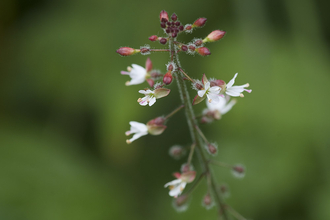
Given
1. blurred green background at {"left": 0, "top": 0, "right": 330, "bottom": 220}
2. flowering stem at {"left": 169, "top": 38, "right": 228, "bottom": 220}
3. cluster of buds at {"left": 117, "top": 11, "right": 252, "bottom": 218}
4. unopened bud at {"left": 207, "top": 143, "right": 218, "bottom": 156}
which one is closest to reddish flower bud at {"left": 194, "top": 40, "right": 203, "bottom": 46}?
cluster of buds at {"left": 117, "top": 11, "right": 252, "bottom": 218}

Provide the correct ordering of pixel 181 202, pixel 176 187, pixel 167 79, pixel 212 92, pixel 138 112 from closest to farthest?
pixel 167 79, pixel 212 92, pixel 176 187, pixel 181 202, pixel 138 112

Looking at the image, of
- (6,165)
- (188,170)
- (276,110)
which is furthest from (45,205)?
(276,110)

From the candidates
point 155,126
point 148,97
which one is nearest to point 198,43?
point 148,97

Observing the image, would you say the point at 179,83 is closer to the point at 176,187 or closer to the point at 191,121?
the point at 191,121

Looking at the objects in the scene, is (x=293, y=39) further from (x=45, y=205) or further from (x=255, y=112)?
(x=45, y=205)

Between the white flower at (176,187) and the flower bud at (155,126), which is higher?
the flower bud at (155,126)

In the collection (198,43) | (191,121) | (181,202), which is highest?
(198,43)

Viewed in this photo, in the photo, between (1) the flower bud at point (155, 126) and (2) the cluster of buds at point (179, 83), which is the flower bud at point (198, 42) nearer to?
(2) the cluster of buds at point (179, 83)

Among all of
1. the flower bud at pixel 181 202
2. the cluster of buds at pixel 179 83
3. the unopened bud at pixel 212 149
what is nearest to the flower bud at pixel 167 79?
the cluster of buds at pixel 179 83
